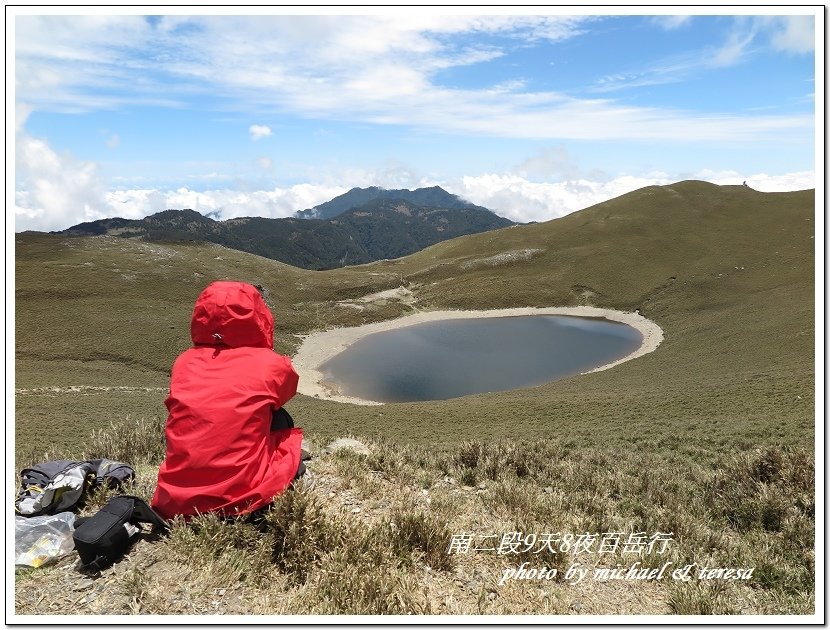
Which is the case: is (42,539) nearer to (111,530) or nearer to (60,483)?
(111,530)

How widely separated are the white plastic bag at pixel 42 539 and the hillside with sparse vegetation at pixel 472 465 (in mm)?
137

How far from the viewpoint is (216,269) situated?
280 feet

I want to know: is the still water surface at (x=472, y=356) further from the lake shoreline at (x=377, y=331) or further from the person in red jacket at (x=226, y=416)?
the person in red jacket at (x=226, y=416)

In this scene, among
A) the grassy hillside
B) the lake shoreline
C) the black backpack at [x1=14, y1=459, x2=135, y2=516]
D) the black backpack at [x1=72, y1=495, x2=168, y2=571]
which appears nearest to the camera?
the black backpack at [x1=72, y1=495, x2=168, y2=571]

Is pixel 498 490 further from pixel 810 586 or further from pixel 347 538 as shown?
pixel 810 586

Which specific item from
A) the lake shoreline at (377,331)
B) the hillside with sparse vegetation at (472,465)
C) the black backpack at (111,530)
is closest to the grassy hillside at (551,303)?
the hillside with sparse vegetation at (472,465)

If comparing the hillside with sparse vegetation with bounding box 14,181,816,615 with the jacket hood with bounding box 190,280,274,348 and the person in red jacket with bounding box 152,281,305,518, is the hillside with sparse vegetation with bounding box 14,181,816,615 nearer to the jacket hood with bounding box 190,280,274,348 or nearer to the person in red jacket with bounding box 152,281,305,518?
the person in red jacket with bounding box 152,281,305,518

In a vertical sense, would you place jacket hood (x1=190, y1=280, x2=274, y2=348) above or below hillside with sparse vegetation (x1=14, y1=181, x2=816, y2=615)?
above

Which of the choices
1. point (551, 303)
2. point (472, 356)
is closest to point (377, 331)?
point (472, 356)

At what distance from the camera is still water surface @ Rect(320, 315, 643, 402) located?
1849 inches

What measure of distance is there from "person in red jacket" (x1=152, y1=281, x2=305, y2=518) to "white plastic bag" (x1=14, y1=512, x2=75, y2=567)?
34.5 inches

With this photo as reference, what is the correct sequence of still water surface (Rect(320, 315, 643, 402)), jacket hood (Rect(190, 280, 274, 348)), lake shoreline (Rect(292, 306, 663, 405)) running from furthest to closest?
still water surface (Rect(320, 315, 643, 402)), lake shoreline (Rect(292, 306, 663, 405)), jacket hood (Rect(190, 280, 274, 348))

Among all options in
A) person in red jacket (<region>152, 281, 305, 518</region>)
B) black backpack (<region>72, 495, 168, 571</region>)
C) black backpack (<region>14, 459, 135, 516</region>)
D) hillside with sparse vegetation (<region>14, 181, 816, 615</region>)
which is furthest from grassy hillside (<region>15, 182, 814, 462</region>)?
black backpack (<region>72, 495, 168, 571</region>)
